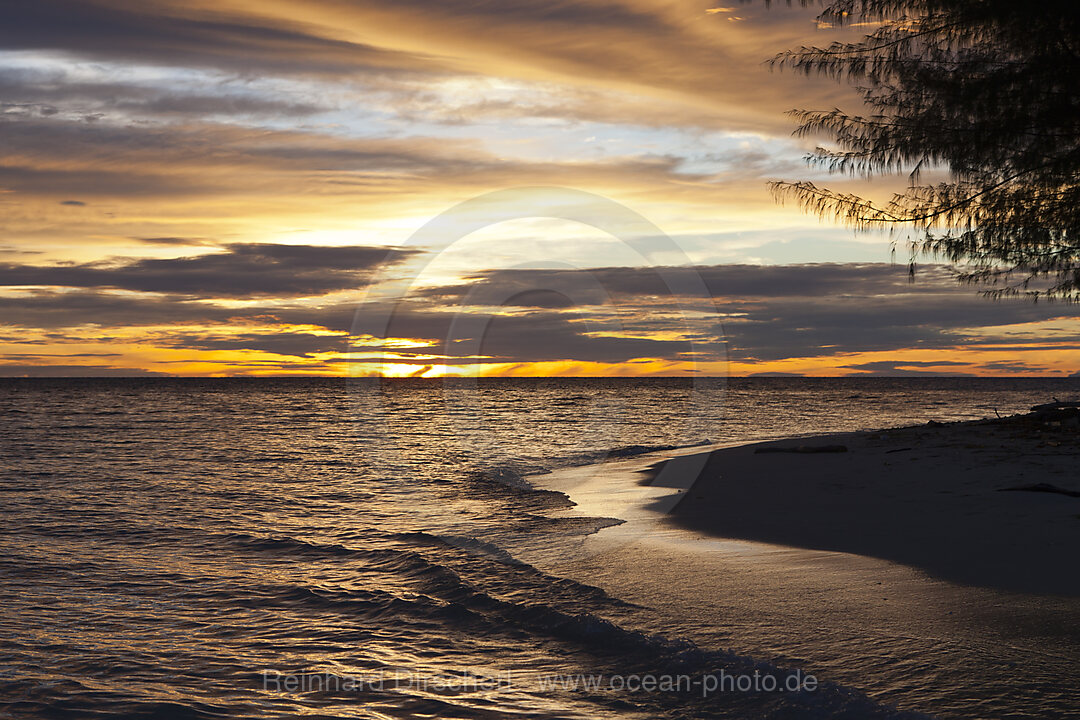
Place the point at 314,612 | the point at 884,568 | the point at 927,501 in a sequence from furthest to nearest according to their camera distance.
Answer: the point at 927,501, the point at 314,612, the point at 884,568

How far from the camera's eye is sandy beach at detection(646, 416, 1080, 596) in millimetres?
8922

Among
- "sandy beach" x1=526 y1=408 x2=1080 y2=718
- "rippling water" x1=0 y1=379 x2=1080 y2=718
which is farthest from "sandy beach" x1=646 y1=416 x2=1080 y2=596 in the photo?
"rippling water" x1=0 y1=379 x2=1080 y2=718

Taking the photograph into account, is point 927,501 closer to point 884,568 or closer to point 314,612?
point 884,568

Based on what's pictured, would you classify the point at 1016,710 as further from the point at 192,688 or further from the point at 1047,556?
the point at 192,688

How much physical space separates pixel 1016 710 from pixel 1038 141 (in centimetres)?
934

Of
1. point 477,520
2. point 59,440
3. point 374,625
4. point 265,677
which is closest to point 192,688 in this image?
point 265,677

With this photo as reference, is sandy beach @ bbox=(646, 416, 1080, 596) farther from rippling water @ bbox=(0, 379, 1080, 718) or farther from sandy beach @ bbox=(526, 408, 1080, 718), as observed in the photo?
rippling water @ bbox=(0, 379, 1080, 718)

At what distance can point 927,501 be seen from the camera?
491 inches

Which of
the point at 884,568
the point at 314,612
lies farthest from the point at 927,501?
the point at 314,612

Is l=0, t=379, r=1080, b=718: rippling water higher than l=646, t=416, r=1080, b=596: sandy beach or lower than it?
lower

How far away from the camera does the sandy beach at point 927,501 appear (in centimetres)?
892

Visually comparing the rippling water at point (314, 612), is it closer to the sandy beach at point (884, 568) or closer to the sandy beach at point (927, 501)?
the sandy beach at point (884, 568)

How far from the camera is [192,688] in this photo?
684 cm

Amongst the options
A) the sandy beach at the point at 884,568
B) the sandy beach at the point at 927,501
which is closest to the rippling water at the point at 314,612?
the sandy beach at the point at 884,568
